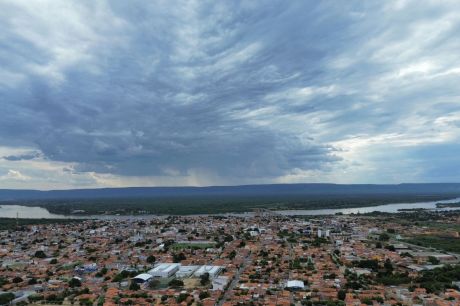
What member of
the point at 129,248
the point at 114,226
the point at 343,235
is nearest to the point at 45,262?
the point at 129,248

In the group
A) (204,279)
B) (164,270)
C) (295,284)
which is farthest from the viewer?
(164,270)

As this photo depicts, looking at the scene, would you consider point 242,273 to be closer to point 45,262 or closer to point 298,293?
point 298,293

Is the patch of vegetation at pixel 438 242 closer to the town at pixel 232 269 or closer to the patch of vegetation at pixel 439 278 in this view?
the town at pixel 232 269

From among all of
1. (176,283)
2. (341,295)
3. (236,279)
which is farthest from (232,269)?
(341,295)

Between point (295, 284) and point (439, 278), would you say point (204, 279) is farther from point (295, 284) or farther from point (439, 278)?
point (439, 278)

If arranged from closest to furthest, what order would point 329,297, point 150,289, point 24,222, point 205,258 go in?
point 329,297, point 150,289, point 205,258, point 24,222

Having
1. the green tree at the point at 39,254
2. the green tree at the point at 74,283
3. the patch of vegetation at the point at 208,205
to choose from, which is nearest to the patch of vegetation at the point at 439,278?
the green tree at the point at 74,283

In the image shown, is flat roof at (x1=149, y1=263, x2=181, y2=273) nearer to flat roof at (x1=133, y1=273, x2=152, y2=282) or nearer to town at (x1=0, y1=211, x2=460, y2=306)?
town at (x1=0, y1=211, x2=460, y2=306)
